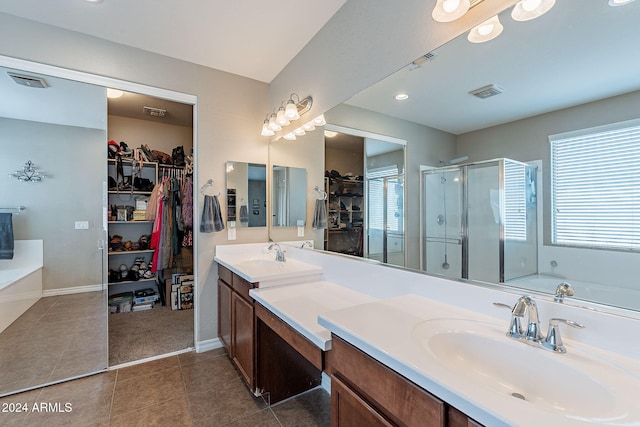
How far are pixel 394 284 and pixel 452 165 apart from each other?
69 centimetres

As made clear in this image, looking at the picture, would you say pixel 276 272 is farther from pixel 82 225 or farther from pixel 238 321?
pixel 82 225

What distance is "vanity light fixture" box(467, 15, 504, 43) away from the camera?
3.54ft

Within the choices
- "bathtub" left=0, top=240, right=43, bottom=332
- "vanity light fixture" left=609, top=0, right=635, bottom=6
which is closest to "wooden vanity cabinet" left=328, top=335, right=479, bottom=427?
"vanity light fixture" left=609, top=0, right=635, bottom=6

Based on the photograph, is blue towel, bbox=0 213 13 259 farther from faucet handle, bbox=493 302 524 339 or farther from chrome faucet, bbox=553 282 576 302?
chrome faucet, bbox=553 282 576 302

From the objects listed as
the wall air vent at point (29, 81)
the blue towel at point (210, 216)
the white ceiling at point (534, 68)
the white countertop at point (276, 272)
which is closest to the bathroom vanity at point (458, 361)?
the white countertop at point (276, 272)

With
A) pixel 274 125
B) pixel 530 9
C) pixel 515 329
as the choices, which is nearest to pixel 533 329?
pixel 515 329

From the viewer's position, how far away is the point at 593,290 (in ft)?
2.91

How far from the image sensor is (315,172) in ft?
7.63

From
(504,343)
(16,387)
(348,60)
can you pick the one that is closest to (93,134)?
(16,387)

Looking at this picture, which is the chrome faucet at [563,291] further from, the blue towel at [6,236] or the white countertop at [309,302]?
the blue towel at [6,236]

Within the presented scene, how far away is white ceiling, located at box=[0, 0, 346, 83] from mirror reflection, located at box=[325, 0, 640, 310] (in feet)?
3.78

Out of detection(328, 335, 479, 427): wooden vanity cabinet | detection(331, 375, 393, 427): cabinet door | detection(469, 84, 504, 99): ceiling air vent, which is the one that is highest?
detection(469, 84, 504, 99): ceiling air vent

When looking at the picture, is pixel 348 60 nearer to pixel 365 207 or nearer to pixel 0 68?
pixel 365 207

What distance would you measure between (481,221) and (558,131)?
1.42 ft
